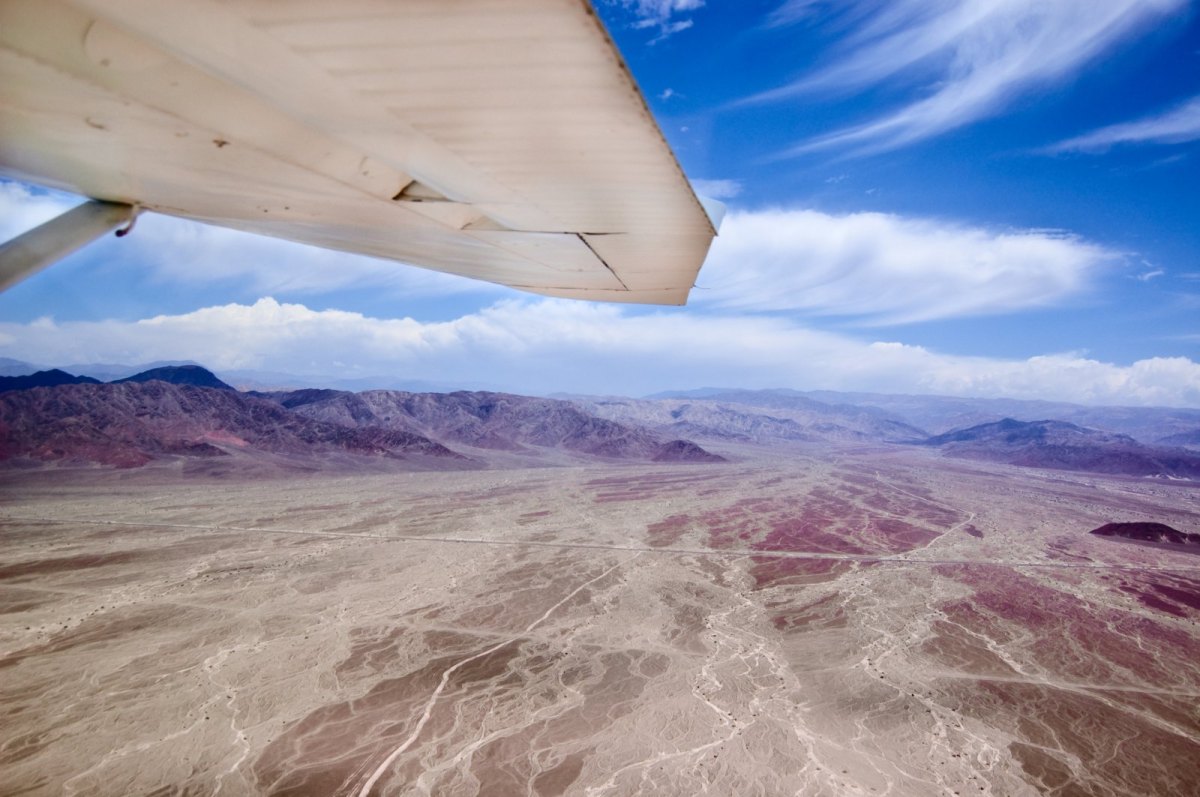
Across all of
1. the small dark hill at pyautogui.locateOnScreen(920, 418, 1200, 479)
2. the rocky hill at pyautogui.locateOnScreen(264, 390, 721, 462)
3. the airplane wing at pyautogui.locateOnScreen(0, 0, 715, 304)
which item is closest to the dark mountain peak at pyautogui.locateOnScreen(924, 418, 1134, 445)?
the small dark hill at pyautogui.locateOnScreen(920, 418, 1200, 479)

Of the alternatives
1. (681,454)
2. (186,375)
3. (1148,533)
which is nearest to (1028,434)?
(681,454)

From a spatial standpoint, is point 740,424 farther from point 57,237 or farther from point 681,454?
point 57,237

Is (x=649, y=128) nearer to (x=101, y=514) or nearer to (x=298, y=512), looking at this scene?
(x=298, y=512)

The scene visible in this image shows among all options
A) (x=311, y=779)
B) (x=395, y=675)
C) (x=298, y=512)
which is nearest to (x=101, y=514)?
(x=298, y=512)

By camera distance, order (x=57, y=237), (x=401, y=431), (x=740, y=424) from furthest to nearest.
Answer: (x=740, y=424) → (x=401, y=431) → (x=57, y=237)

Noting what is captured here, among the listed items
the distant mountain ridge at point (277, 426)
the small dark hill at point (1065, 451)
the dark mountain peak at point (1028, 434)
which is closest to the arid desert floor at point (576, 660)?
the distant mountain ridge at point (277, 426)

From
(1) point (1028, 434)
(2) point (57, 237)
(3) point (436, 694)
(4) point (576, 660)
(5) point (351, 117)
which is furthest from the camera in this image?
(1) point (1028, 434)

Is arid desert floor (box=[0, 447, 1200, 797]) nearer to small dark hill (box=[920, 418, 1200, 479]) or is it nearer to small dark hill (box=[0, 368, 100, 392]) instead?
small dark hill (box=[0, 368, 100, 392])

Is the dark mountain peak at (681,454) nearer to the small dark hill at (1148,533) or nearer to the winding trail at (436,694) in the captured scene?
the small dark hill at (1148,533)
